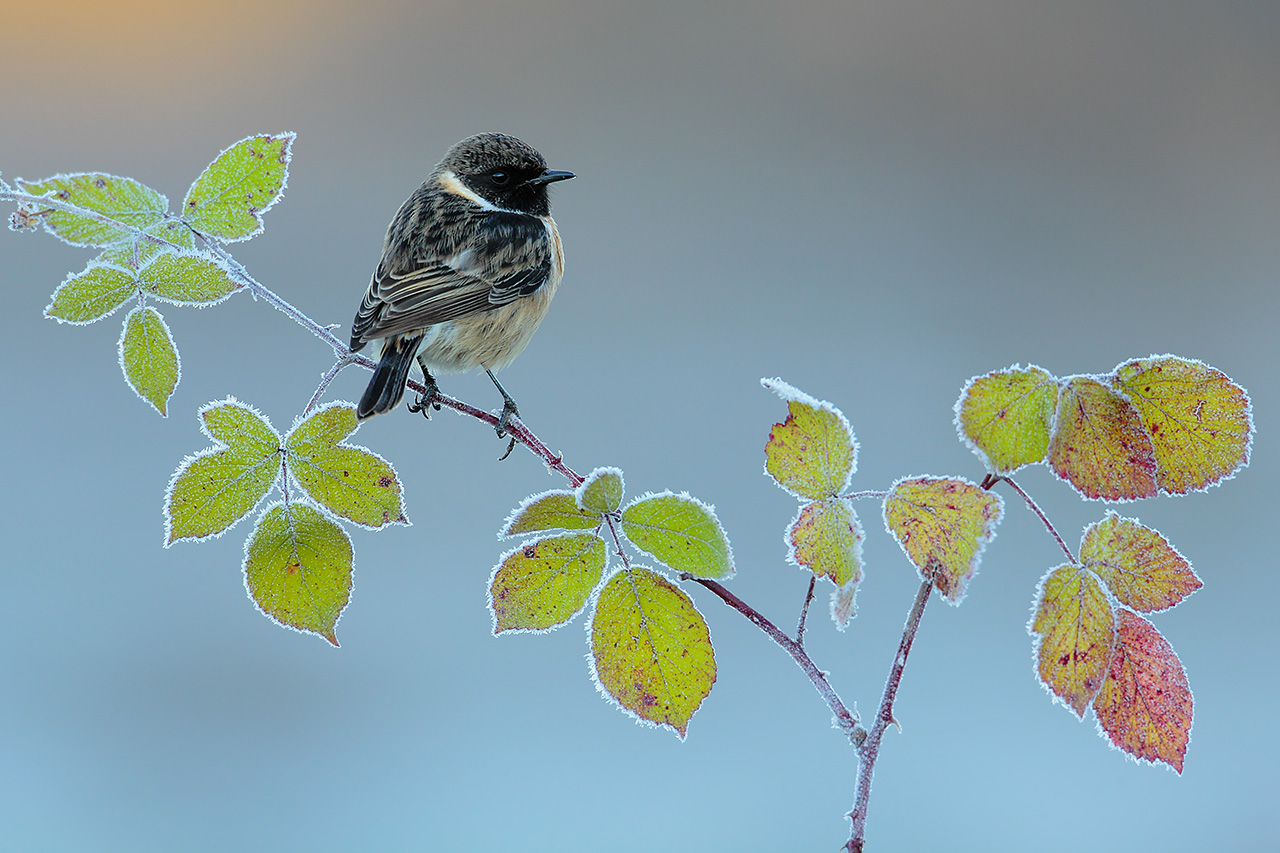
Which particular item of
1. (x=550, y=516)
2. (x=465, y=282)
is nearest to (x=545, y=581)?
(x=550, y=516)

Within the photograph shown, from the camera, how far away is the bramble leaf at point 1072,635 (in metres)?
0.48

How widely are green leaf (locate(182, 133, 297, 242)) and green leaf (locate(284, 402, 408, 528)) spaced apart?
0.18 meters

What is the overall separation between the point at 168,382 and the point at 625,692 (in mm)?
336

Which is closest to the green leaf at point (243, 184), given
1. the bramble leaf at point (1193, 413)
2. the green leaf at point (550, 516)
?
the green leaf at point (550, 516)

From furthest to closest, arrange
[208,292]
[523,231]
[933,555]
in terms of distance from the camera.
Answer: [523,231], [208,292], [933,555]

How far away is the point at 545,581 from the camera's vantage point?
49 centimetres

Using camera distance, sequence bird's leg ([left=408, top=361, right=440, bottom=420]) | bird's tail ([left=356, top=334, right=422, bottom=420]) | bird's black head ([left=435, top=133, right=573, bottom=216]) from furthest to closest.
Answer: bird's black head ([left=435, top=133, right=573, bottom=216])
bird's leg ([left=408, top=361, right=440, bottom=420])
bird's tail ([left=356, top=334, right=422, bottom=420])

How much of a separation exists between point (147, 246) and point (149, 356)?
0.32ft

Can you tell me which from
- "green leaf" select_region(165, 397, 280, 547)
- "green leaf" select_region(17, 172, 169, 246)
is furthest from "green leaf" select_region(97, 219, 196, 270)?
"green leaf" select_region(165, 397, 280, 547)

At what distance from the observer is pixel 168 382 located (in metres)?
0.58

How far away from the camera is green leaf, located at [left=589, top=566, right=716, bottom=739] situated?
47cm

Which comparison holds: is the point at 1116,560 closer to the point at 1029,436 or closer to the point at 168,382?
the point at 1029,436

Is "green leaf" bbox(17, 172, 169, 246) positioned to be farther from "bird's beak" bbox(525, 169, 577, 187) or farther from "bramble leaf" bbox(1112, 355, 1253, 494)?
"bramble leaf" bbox(1112, 355, 1253, 494)

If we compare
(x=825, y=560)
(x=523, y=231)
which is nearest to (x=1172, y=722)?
(x=825, y=560)
